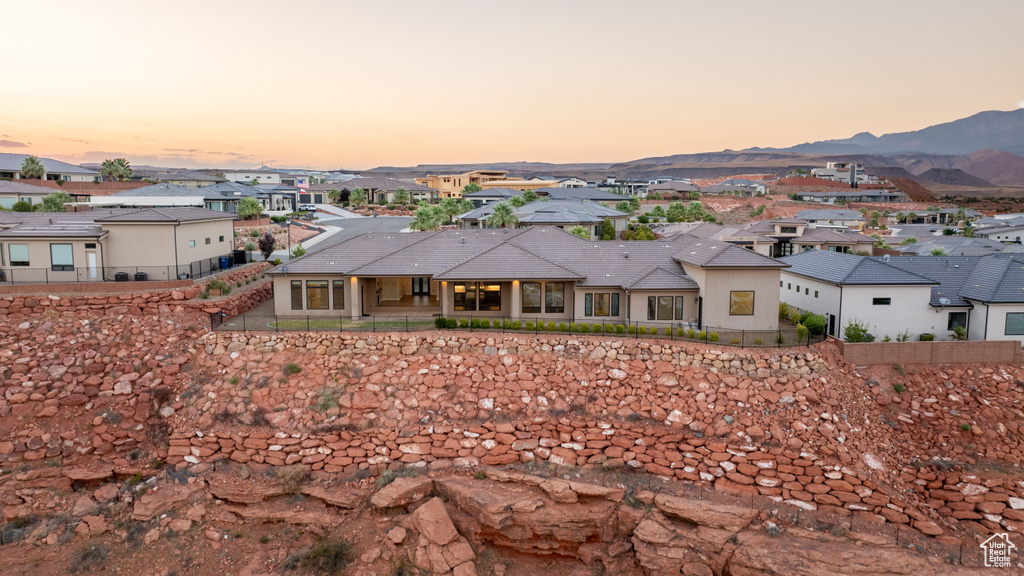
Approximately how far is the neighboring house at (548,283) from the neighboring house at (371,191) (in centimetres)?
5786

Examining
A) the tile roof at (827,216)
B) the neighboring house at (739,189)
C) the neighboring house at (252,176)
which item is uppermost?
the neighboring house at (252,176)

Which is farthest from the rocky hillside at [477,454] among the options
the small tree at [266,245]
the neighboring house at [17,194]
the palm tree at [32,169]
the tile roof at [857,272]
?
the palm tree at [32,169]

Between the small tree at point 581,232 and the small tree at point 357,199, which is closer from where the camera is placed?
the small tree at point 581,232

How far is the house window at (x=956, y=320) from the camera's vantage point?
2998 cm

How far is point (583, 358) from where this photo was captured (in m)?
27.4

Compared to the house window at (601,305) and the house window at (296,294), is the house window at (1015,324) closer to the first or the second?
the house window at (601,305)

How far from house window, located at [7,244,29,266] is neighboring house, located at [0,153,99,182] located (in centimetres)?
5982

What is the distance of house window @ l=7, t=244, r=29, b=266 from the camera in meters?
31.9

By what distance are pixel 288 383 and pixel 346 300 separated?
636cm

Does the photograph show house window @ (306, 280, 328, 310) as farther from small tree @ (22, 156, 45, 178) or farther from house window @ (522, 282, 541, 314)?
small tree @ (22, 156, 45, 178)

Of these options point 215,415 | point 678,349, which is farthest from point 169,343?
point 678,349

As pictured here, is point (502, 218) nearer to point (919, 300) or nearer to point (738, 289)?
point (738, 289)

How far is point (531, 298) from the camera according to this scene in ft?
102
